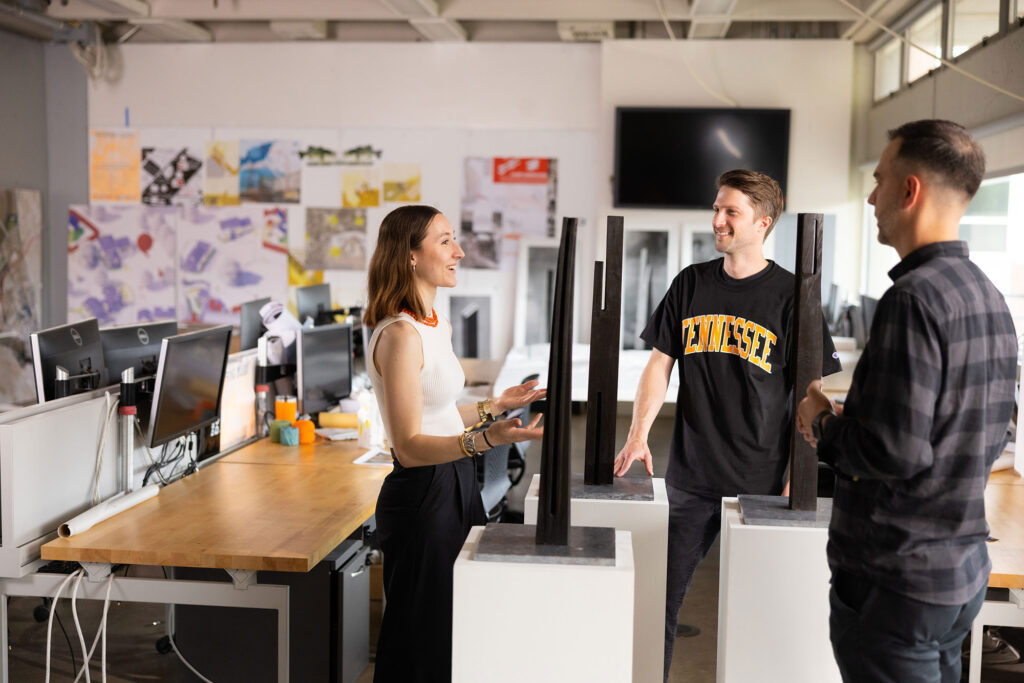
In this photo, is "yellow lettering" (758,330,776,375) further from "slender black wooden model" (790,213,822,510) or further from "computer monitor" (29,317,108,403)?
"computer monitor" (29,317,108,403)

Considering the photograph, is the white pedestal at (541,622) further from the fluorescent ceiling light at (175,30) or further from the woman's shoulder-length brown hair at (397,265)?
the fluorescent ceiling light at (175,30)

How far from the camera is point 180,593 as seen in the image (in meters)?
2.56

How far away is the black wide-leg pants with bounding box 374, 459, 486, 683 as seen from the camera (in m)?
2.21

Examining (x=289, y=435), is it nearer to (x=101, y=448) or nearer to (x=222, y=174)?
(x=101, y=448)

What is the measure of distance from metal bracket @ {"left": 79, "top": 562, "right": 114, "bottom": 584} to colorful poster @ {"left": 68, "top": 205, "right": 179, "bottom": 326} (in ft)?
17.0

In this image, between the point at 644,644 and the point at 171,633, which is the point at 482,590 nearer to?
the point at 644,644

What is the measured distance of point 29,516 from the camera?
2625 millimetres

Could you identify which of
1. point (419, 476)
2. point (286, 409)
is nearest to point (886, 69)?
point (286, 409)

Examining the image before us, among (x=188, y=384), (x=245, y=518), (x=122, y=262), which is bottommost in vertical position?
(x=245, y=518)

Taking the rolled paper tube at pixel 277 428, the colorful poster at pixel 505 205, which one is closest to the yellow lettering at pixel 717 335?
the rolled paper tube at pixel 277 428

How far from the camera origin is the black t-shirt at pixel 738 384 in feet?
8.01

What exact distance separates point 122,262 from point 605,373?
6265 millimetres

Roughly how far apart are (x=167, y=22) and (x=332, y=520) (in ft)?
17.2

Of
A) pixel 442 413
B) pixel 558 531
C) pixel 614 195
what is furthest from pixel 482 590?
pixel 614 195
